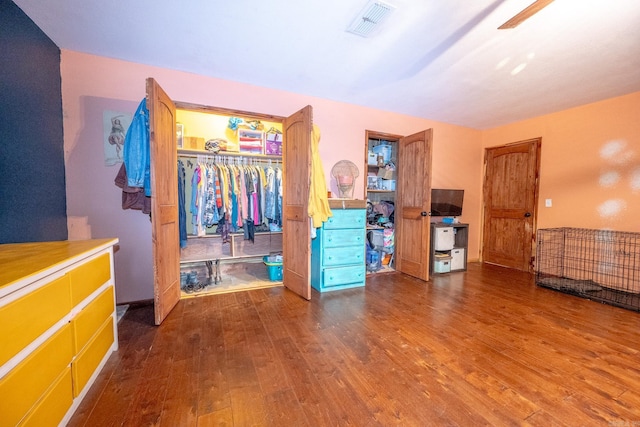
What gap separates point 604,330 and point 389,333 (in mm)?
1836

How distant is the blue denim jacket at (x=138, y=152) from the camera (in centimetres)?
203

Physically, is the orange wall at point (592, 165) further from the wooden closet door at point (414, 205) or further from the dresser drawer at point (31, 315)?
the dresser drawer at point (31, 315)

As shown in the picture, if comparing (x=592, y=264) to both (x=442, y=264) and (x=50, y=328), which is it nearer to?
(x=442, y=264)

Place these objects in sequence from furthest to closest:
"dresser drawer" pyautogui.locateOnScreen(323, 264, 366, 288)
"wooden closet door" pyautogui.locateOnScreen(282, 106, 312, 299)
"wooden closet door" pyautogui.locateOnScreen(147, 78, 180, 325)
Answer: "dresser drawer" pyautogui.locateOnScreen(323, 264, 366, 288), "wooden closet door" pyautogui.locateOnScreen(282, 106, 312, 299), "wooden closet door" pyautogui.locateOnScreen(147, 78, 180, 325)

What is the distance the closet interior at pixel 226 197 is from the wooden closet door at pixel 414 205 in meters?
1.82

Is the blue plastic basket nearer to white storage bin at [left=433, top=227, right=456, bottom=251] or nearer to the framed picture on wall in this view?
the framed picture on wall

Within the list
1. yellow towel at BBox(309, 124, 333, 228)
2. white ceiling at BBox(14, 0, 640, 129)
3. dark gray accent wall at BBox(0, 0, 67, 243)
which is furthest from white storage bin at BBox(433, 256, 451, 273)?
dark gray accent wall at BBox(0, 0, 67, 243)

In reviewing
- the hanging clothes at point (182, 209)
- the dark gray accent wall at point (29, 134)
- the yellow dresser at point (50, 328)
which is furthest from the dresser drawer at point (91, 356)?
the hanging clothes at point (182, 209)

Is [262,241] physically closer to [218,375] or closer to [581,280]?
[218,375]

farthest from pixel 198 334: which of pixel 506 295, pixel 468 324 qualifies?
pixel 506 295

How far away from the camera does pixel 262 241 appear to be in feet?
11.3

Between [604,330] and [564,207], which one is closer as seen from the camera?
[604,330]

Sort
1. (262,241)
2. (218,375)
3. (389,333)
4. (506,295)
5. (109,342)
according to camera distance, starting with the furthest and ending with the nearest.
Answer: (262,241) < (506,295) < (389,333) < (109,342) < (218,375)

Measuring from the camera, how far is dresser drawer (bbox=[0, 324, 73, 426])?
2.64ft
